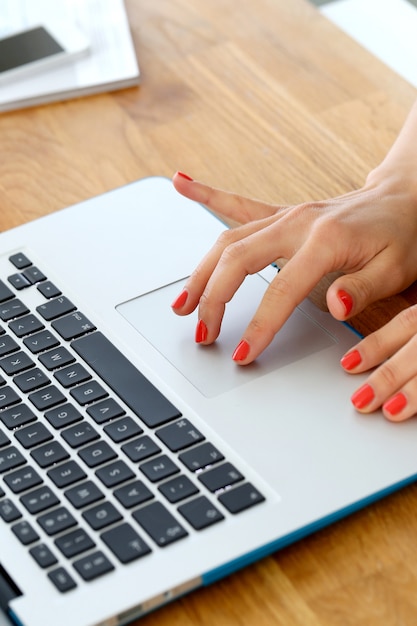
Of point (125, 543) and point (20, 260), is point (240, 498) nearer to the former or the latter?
point (125, 543)

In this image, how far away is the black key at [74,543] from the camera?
62 centimetres

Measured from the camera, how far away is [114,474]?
0.67m

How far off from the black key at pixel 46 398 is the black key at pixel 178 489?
13 cm

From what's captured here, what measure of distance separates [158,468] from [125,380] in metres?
0.10

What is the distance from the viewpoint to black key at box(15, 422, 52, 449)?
71 cm

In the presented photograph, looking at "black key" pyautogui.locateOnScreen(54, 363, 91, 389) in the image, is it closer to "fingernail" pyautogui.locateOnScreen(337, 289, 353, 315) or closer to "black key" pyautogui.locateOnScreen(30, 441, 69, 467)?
"black key" pyautogui.locateOnScreen(30, 441, 69, 467)

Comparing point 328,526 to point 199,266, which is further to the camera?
point 199,266

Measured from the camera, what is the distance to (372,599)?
627mm

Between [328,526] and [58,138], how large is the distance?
58 cm

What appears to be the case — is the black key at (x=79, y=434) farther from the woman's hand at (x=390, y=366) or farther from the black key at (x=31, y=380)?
the woman's hand at (x=390, y=366)

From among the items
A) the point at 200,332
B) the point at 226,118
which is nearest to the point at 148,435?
the point at 200,332

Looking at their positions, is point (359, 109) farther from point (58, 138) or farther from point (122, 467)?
point (122, 467)

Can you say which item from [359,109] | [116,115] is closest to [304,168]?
[359,109]

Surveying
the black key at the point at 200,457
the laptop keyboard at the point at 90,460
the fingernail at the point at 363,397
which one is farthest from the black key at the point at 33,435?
the fingernail at the point at 363,397
